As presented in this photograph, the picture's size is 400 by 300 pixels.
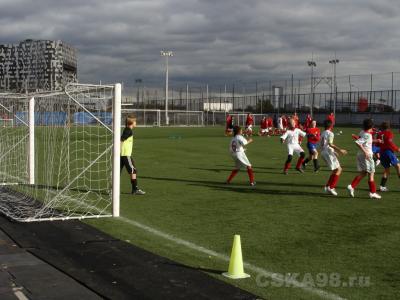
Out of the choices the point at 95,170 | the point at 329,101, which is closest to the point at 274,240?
the point at 95,170

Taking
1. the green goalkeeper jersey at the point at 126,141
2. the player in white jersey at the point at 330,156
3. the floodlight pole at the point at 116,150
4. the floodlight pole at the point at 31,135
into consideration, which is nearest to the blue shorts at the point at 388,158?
the player in white jersey at the point at 330,156

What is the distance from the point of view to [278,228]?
8.45m

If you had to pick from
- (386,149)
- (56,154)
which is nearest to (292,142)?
(386,149)

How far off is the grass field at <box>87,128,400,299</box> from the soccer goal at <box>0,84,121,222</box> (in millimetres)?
805

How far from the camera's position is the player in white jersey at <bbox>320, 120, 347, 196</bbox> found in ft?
39.1

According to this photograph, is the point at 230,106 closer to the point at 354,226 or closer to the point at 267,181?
the point at 267,181

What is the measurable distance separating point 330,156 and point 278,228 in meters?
A: 4.28

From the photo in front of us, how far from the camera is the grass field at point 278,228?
5934mm

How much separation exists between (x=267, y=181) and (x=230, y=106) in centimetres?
7450

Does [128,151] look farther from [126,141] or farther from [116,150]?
[116,150]

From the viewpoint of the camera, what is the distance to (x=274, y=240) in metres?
7.63

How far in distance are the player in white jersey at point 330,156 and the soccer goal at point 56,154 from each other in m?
4.92

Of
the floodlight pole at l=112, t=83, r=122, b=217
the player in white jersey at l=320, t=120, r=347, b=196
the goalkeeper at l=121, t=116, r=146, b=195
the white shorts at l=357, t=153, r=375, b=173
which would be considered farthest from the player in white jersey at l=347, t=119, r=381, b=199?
the floodlight pole at l=112, t=83, r=122, b=217

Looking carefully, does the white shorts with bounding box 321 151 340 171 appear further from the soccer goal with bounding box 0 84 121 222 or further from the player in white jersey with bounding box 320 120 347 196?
the soccer goal with bounding box 0 84 121 222
